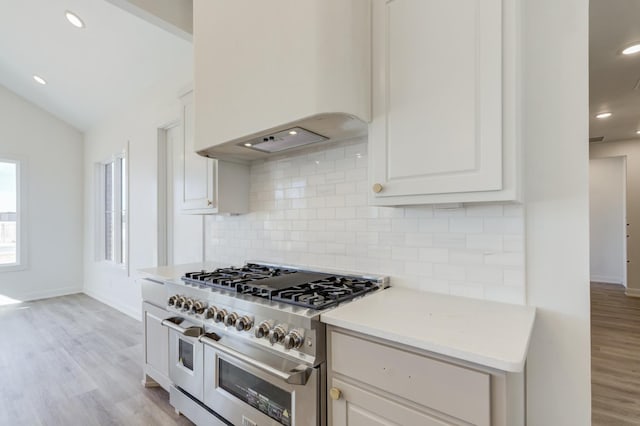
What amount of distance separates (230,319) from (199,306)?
0.31m

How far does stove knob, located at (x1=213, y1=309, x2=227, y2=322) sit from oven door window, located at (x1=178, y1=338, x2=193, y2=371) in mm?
405

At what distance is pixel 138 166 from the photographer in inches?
154

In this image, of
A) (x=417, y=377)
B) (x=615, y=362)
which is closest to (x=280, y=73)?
(x=417, y=377)

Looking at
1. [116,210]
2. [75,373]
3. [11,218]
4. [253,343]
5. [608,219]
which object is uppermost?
[116,210]

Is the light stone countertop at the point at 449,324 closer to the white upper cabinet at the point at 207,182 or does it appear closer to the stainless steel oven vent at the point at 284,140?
the stainless steel oven vent at the point at 284,140

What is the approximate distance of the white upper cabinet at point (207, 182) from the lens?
91.0 inches

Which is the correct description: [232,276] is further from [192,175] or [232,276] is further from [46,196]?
[46,196]

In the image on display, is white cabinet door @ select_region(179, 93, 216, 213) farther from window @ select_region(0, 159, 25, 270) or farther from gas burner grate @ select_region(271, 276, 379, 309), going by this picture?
window @ select_region(0, 159, 25, 270)

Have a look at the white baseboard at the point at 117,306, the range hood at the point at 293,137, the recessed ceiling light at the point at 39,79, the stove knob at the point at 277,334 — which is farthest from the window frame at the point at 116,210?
the stove knob at the point at 277,334

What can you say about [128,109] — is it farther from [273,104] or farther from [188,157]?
[273,104]

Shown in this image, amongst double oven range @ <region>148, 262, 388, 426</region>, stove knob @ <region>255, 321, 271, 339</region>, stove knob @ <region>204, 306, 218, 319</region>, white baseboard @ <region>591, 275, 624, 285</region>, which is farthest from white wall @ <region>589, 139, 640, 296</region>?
stove knob @ <region>204, 306, 218, 319</region>

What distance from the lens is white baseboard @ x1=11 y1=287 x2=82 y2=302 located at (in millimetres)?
4992

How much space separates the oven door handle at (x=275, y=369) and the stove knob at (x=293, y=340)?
0.08 metres

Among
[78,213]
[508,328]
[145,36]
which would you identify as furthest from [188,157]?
[78,213]
